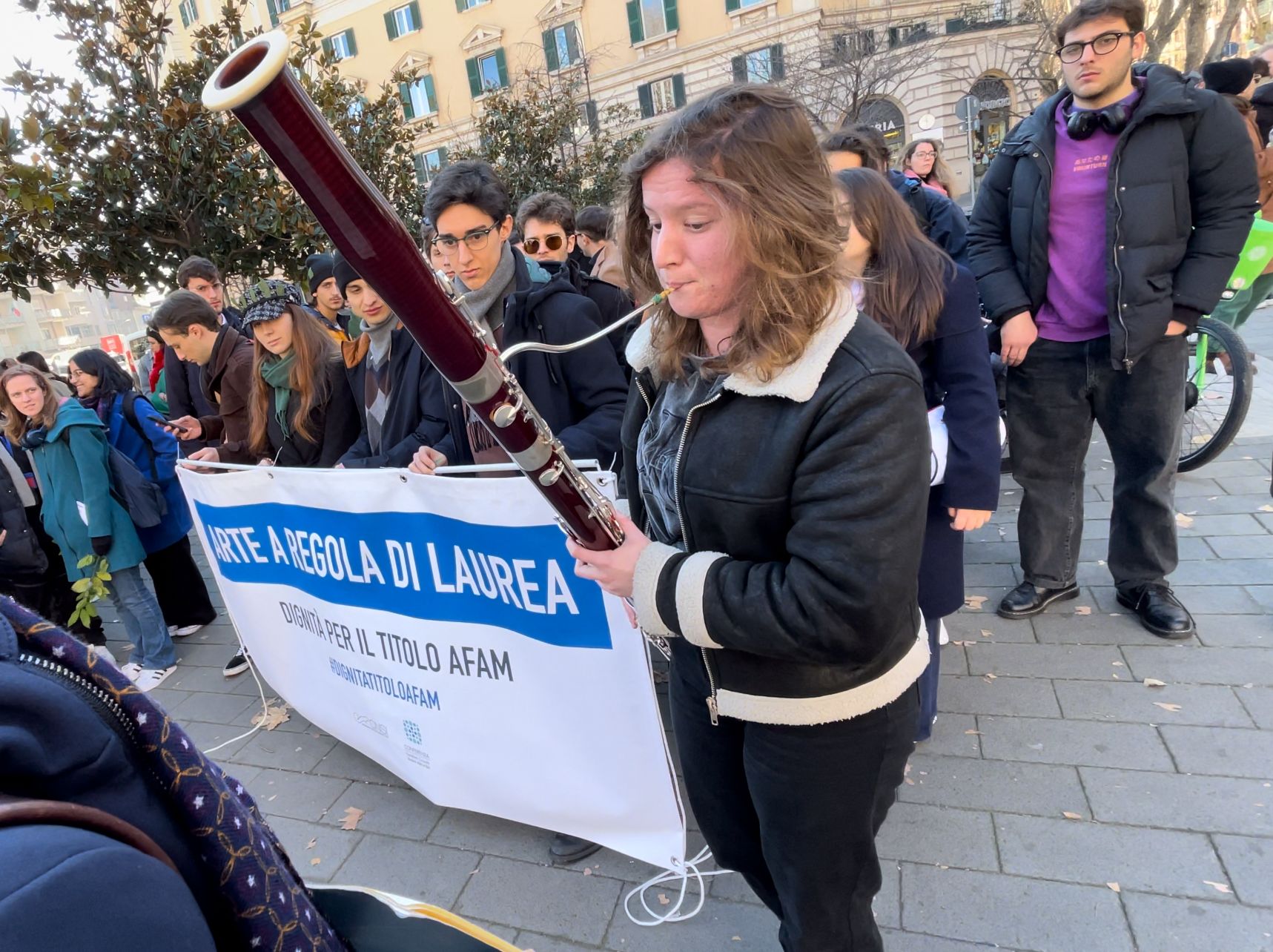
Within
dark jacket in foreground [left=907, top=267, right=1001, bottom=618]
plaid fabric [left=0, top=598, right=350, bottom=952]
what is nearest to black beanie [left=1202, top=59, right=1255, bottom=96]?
dark jacket in foreground [left=907, top=267, right=1001, bottom=618]

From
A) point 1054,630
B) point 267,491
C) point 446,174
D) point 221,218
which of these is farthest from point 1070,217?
point 221,218

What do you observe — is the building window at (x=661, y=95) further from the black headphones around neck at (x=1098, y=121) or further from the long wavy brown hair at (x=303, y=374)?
the black headphones around neck at (x=1098, y=121)

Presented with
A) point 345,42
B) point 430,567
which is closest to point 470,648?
point 430,567

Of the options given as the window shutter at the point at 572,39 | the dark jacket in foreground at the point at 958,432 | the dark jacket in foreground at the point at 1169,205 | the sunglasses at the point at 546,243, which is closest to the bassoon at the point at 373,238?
the dark jacket in foreground at the point at 958,432

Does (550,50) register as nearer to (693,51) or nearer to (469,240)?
(693,51)

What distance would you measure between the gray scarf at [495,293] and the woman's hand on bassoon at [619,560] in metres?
1.44

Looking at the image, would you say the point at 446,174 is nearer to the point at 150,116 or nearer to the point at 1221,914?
the point at 1221,914

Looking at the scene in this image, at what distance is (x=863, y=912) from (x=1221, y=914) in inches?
43.5

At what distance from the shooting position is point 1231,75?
4.60m

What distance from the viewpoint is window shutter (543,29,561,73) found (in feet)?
92.9

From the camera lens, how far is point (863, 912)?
1.54 metres

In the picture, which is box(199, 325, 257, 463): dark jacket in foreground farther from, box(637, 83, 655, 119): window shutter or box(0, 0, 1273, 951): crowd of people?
box(637, 83, 655, 119): window shutter

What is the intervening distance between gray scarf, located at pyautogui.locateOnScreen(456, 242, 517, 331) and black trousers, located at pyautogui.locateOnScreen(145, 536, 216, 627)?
3204 mm

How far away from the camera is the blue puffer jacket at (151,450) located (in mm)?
4504
